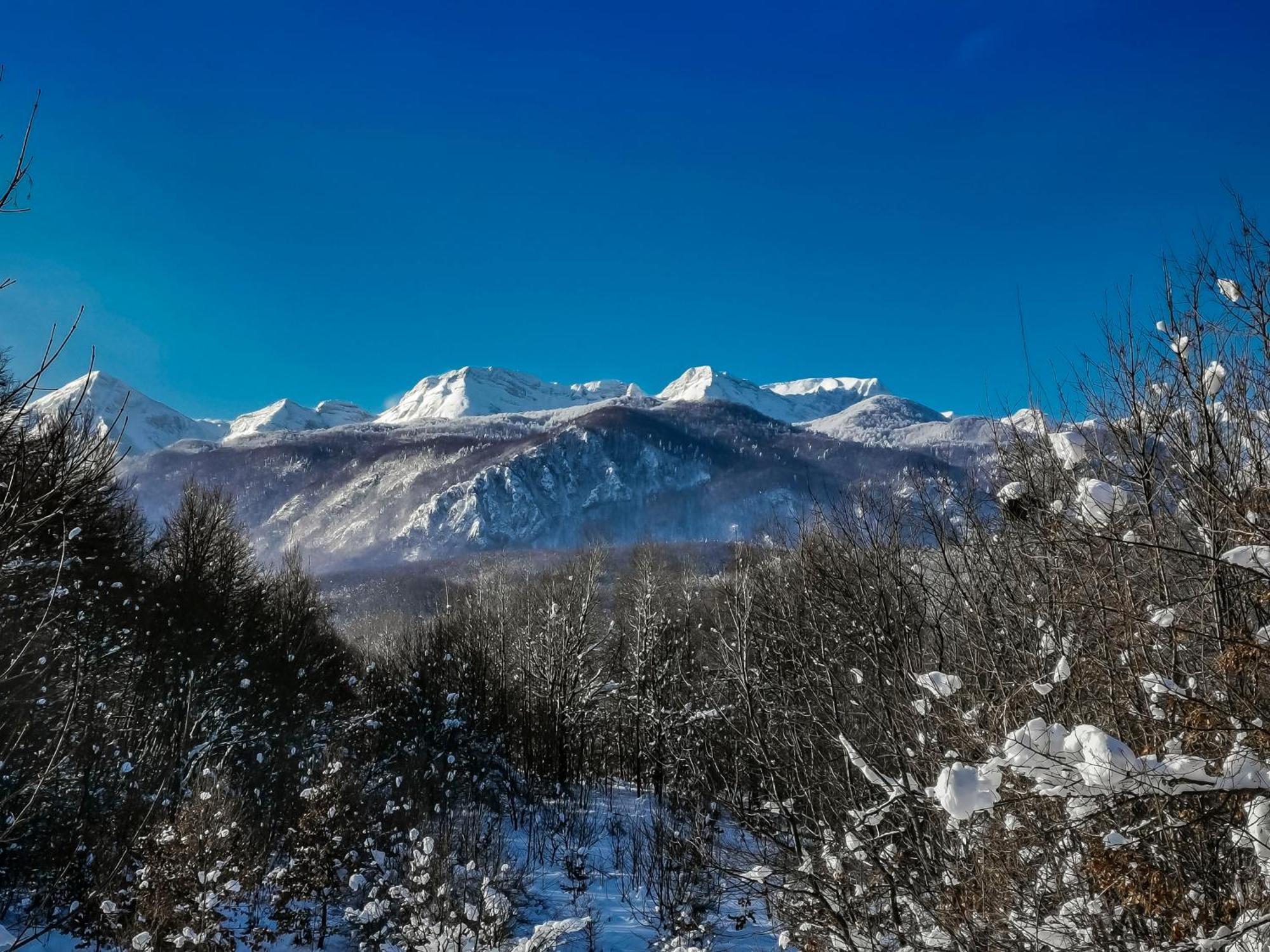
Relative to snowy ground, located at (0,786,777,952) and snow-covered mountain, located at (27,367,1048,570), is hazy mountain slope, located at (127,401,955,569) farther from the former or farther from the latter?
snowy ground, located at (0,786,777,952)

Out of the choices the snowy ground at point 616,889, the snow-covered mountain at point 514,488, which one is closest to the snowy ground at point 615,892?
the snowy ground at point 616,889

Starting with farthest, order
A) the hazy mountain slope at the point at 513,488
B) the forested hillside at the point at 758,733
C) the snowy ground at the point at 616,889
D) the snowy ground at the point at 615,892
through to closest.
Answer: the hazy mountain slope at the point at 513,488 → the snowy ground at the point at 615,892 → the snowy ground at the point at 616,889 → the forested hillside at the point at 758,733

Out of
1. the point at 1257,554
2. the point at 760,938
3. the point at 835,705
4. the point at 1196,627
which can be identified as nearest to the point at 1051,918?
the point at 1196,627

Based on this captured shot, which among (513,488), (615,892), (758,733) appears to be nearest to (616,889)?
(615,892)

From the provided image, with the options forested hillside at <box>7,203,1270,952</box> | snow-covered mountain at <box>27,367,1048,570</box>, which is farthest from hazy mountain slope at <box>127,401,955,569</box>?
forested hillside at <box>7,203,1270,952</box>

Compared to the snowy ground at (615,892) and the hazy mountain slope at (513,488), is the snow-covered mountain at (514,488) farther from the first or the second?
the snowy ground at (615,892)

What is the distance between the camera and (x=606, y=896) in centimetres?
1377

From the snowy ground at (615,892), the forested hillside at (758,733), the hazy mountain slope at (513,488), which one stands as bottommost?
the snowy ground at (615,892)

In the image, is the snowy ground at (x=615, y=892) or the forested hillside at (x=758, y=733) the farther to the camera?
the snowy ground at (x=615, y=892)

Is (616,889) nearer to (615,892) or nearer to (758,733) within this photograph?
(615,892)

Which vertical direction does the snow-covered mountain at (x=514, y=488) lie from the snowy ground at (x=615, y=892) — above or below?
above

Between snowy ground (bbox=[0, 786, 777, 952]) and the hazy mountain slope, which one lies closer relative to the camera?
snowy ground (bbox=[0, 786, 777, 952])

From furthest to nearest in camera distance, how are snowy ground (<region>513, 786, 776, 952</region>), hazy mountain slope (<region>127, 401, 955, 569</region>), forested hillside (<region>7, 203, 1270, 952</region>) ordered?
1. hazy mountain slope (<region>127, 401, 955, 569</region>)
2. snowy ground (<region>513, 786, 776, 952</region>)
3. forested hillside (<region>7, 203, 1270, 952</region>)

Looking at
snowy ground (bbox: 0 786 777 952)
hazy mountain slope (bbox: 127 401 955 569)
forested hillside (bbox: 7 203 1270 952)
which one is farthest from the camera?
hazy mountain slope (bbox: 127 401 955 569)
